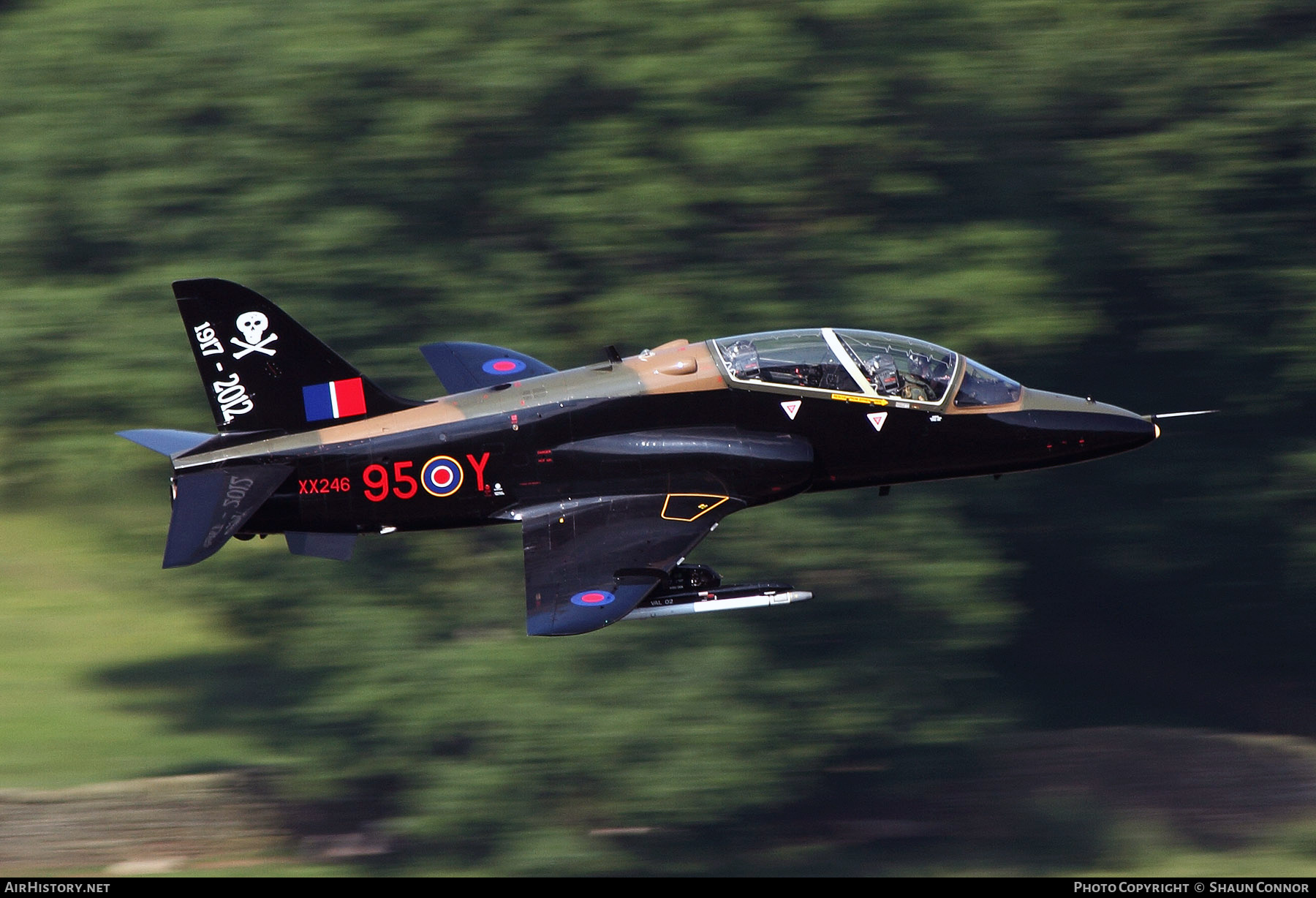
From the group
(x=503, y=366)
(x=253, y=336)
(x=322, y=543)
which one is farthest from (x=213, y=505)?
(x=503, y=366)

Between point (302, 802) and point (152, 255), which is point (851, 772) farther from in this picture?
point (152, 255)

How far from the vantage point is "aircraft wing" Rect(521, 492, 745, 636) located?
14867 mm

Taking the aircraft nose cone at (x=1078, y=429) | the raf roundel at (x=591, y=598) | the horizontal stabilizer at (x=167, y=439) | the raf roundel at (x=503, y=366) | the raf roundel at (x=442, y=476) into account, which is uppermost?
the raf roundel at (x=503, y=366)

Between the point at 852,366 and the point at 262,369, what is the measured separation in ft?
22.9

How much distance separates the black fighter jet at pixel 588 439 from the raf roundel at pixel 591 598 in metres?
1.13

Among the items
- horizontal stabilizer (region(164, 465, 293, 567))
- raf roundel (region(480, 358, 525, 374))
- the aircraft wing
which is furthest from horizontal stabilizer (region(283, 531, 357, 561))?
raf roundel (region(480, 358, 525, 374))

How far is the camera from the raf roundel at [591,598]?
48.9 ft

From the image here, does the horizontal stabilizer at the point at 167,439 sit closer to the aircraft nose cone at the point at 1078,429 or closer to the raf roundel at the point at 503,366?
the raf roundel at the point at 503,366

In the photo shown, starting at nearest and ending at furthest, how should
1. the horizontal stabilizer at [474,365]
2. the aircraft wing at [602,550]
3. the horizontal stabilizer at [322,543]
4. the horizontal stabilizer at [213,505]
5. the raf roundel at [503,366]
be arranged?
the aircraft wing at [602,550]
the horizontal stabilizer at [213,505]
the horizontal stabilizer at [322,543]
the horizontal stabilizer at [474,365]
the raf roundel at [503,366]

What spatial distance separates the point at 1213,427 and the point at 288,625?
1610 centimetres

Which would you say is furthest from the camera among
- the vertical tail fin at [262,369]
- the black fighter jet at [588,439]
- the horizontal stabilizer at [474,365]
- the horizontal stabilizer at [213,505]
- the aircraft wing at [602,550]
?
the horizontal stabilizer at [474,365]

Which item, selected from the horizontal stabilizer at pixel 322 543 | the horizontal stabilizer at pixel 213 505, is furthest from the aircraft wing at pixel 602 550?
the horizontal stabilizer at pixel 213 505

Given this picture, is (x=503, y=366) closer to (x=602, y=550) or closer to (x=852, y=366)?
A: (x=602, y=550)
